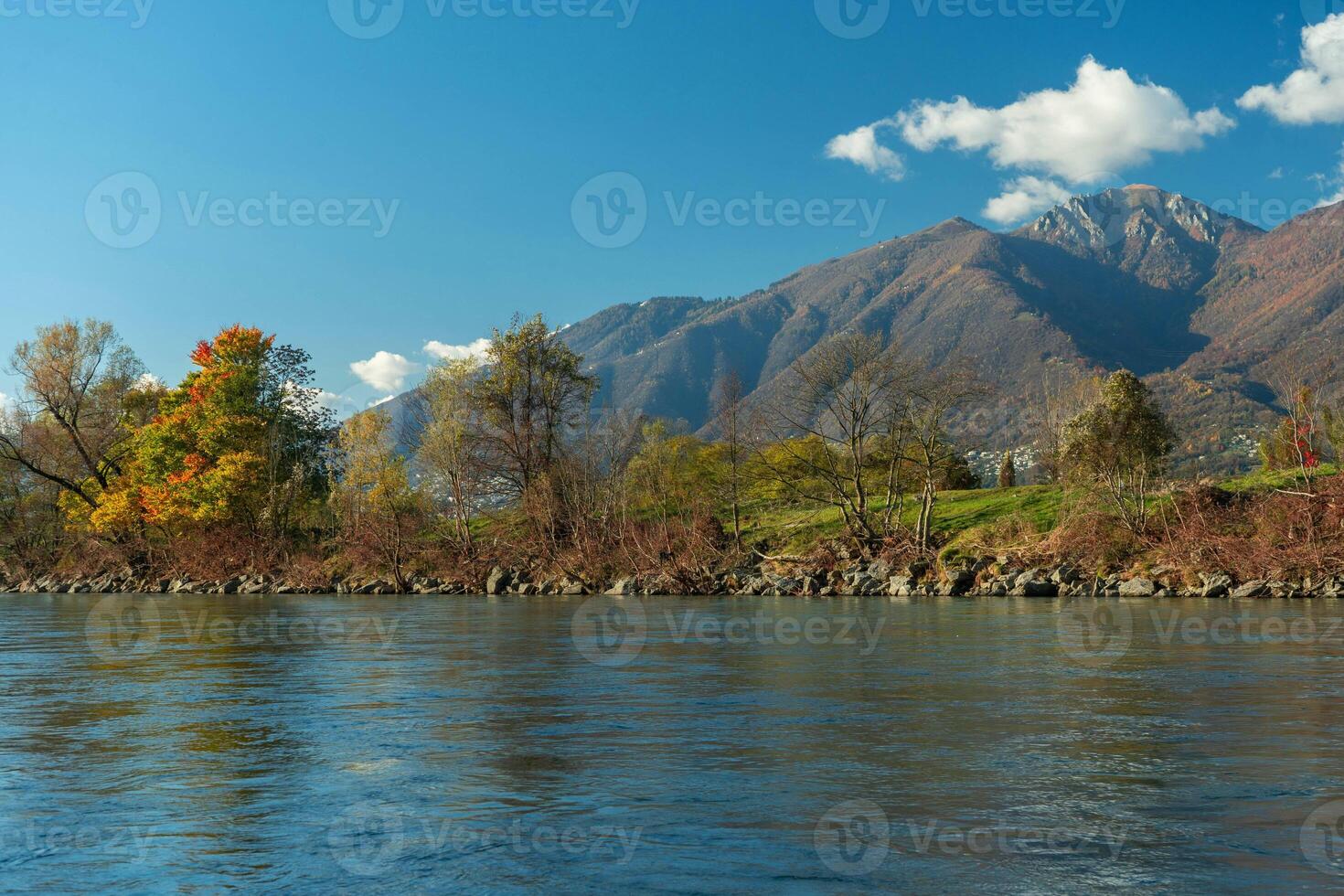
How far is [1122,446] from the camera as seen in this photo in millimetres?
43312

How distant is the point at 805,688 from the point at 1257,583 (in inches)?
1027

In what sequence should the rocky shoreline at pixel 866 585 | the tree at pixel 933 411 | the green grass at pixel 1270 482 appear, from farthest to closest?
the tree at pixel 933 411, the green grass at pixel 1270 482, the rocky shoreline at pixel 866 585

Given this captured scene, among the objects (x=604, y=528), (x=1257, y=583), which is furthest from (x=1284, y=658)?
(x=604, y=528)

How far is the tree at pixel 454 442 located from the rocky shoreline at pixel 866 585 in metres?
5.08

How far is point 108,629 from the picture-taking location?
27500mm

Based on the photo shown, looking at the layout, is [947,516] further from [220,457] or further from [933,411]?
[220,457]

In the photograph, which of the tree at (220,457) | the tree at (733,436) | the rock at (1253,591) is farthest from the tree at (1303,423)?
the tree at (220,457)

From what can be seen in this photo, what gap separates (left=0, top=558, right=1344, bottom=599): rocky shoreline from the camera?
34.8 meters

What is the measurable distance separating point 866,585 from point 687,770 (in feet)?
115

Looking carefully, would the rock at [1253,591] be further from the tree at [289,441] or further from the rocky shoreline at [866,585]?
the tree at [289,441]

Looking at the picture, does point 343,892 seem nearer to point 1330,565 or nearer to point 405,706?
point 405,706

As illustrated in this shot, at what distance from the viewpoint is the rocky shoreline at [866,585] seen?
34.8 meters

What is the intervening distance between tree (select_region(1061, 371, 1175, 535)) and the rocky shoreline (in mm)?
5049

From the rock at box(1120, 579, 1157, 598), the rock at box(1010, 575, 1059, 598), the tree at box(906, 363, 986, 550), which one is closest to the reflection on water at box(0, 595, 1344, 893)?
the rock at box(1120, 579, 1157, 598)
